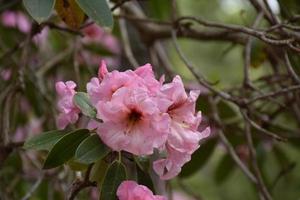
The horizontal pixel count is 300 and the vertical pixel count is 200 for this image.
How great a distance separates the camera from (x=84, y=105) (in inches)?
42.1

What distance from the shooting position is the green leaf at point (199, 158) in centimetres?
Result: 221

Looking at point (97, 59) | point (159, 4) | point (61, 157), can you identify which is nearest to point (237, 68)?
point (97, 59)

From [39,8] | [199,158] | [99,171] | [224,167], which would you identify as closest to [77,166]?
[99,171]

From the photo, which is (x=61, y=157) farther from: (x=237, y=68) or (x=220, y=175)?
(x=237, y=68)

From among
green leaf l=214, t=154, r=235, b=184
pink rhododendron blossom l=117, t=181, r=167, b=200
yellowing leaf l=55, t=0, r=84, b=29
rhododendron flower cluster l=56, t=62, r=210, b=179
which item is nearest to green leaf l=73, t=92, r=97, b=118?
rhododendron flower cluster l=56, t=62, r=210, b=179

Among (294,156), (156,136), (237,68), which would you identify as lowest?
(237,68)

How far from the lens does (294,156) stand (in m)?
3.24

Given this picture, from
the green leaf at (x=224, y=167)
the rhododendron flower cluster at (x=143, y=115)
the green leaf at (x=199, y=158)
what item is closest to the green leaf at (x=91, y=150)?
the rhododendron flower cluster at (x=143, y=115)

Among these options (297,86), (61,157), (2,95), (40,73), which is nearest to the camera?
(61,157)

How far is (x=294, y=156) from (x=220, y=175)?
881 mm

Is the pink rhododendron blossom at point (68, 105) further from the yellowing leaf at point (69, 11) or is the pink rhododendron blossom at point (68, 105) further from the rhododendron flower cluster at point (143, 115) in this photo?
the yellowing leaf at point (69, 11)

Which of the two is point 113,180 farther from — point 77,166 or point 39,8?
point 39,8

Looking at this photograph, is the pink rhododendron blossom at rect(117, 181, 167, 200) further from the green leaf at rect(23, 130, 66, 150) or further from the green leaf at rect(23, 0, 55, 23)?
the green leaf at rect(23, 0, 55, 23)

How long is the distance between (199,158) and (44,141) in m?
1.15
